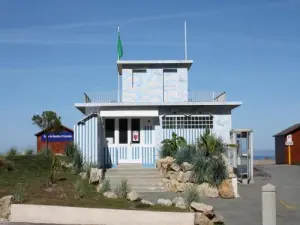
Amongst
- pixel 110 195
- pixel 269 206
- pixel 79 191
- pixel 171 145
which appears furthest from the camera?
pixel 171 145

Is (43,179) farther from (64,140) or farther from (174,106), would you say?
(64,140)

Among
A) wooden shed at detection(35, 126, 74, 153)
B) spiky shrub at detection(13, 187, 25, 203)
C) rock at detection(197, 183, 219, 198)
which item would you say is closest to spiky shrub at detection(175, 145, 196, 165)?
rock at detection(197, 183, 219, 198)

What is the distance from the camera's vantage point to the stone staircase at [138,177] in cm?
2025

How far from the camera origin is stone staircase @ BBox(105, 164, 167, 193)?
66.4ft

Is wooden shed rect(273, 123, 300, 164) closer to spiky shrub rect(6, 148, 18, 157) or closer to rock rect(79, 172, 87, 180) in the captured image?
spiky shrub rect(6, 148, 18, 157)

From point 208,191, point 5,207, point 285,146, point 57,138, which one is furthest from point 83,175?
point 285,146

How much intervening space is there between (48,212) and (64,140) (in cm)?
2203

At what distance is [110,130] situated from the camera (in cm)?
2569

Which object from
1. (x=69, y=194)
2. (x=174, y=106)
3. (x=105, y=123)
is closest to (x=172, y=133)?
(x=174, y=106)

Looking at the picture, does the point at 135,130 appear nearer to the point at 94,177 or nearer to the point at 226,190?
the point at 94,177

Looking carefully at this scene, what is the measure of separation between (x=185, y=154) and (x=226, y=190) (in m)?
2.72

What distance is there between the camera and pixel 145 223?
43.1ft

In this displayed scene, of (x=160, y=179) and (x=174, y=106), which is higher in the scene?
(x=174, y=106)

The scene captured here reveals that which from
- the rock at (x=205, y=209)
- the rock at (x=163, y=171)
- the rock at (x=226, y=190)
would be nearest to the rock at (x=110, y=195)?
the rock at (x=205, y=209)
